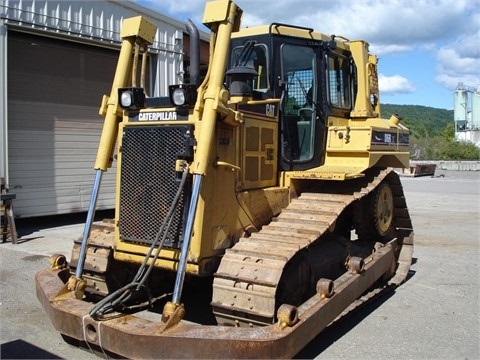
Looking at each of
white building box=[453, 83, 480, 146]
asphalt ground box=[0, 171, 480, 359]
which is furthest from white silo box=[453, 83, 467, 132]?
asphalt ground box=[0, 171, 480, 359]

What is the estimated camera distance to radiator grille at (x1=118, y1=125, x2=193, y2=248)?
4.64 metres

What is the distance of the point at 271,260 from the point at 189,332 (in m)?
0.92

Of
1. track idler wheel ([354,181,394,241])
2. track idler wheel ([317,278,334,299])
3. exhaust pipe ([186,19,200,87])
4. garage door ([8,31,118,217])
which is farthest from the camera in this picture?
garage door ([8,31,118,217])

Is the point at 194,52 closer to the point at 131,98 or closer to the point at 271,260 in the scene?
the point at 131,98

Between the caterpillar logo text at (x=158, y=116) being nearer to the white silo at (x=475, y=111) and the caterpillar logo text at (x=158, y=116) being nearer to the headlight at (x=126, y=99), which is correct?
the headlight at (x=126, y=99)

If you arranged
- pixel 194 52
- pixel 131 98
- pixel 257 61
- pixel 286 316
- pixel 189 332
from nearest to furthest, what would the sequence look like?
pixel 189 332, pixel 286 316, pixel 194 52, pixel 131 98, pixel 257 61

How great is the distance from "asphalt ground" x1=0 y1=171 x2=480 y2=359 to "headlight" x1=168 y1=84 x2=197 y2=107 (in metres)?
2.27

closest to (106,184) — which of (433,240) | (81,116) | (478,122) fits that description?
(81,116)

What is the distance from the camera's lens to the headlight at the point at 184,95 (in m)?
4.52

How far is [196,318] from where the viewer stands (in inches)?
214

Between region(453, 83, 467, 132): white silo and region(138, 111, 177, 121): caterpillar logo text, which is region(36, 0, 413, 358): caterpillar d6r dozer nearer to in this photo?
region(138, 111, 177, 121): caterpillar logo text

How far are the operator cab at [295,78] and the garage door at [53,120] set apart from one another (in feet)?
19.3

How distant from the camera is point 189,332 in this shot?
377 centimetres

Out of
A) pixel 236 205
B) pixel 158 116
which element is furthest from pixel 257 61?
pixel 236 205
